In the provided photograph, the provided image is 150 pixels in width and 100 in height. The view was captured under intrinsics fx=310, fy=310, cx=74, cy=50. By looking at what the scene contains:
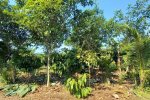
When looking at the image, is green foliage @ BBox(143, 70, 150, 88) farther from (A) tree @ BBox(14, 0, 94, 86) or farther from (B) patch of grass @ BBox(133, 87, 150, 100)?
(A) tree @ BBox(14, 0, 94, 86)

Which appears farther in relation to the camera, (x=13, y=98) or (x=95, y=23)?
(x=95, y=23)

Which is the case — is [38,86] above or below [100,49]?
below

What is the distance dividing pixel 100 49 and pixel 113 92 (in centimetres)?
367

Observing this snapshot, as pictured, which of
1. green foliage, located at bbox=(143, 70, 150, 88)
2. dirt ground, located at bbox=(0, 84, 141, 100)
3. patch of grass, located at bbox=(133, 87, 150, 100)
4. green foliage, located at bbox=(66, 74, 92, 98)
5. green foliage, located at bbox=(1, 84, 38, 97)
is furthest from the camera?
green foliage, located at bbox=(143, 70, 150, 88)

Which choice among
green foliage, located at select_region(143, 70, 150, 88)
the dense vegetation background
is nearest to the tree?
the dense vegetation background

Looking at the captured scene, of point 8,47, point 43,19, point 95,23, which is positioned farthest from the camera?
point 8,47

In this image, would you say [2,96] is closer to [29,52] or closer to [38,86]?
[38,86]

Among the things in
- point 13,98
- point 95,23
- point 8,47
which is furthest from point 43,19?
point 8,47

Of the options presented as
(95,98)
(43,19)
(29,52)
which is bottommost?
(95,98)

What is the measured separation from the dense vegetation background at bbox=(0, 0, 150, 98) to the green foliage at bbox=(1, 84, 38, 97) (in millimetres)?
33

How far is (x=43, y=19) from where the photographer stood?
14570 mm

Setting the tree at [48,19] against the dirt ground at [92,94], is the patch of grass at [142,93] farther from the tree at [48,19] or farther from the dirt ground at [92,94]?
the tree at [48,19]

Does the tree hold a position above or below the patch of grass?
above

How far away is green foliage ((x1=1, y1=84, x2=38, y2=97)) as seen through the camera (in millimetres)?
14435
